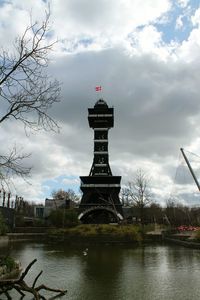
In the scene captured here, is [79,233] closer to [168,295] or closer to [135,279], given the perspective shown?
[135,279]

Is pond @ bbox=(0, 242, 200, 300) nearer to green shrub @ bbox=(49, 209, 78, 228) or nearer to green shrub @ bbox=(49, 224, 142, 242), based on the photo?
green shrub @ bbox=(49, 224, 142, 242)

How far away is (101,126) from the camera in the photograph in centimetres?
10406

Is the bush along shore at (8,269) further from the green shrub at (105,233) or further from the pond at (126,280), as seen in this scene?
the green shrub at (105,233)

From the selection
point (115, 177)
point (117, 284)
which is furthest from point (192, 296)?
point (115, 177)

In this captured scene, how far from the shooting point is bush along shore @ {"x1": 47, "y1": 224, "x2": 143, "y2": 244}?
5444cm

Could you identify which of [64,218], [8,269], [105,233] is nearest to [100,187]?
[64,218]

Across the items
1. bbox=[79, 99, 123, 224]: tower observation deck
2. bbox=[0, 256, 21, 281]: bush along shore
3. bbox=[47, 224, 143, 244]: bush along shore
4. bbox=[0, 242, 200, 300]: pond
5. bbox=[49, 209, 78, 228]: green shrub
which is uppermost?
bbox=[79, 99, 123, 224]: tower observation deck

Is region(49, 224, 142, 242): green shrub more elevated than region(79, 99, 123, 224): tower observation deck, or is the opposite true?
region(79, 99, 123, 224): tower observation deck

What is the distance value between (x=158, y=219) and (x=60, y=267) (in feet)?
294

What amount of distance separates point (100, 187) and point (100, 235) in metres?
36.2

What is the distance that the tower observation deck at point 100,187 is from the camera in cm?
9112

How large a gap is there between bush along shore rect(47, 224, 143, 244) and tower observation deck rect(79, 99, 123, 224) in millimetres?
26243

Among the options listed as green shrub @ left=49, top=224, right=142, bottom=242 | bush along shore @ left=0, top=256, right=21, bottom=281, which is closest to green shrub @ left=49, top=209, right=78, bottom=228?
green shrub @ left=49, top=224, right=142, bottom=242

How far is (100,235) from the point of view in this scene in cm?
5650
